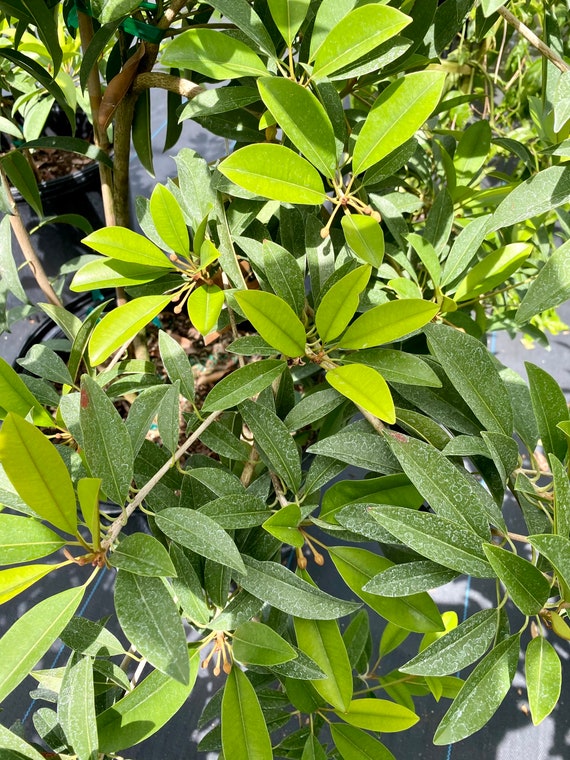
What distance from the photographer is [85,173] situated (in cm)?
135

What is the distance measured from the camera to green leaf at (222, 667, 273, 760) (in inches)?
16.4

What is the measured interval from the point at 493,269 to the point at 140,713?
48cm

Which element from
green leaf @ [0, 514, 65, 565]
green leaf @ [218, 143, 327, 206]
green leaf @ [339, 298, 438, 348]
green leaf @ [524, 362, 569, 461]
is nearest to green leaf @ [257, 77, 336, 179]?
green leaf @ [218, 143, 327, 206]

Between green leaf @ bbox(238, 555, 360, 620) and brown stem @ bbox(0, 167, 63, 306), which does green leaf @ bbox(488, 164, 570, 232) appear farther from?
brown stem @ bbox(0, 167, 63, 306)

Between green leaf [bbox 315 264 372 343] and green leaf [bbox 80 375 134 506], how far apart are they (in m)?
0.17

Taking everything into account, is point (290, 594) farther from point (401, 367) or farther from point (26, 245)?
point (26, 245)

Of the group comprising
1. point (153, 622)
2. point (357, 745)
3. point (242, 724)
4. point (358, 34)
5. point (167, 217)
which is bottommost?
point (357, 745)

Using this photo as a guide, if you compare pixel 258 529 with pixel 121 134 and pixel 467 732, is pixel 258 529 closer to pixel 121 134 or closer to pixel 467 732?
pixel 467 732

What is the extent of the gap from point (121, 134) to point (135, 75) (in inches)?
2.7

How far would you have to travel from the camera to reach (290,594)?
16.5 inches

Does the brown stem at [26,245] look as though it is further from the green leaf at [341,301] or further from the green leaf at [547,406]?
the green leaf at [547,406]

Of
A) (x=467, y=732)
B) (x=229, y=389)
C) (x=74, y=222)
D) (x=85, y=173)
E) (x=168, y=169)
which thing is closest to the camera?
(x=467, y=732)

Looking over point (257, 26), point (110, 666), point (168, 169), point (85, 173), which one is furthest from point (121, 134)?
point (168, 169)

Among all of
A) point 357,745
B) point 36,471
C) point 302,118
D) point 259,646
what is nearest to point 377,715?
point 357,745
